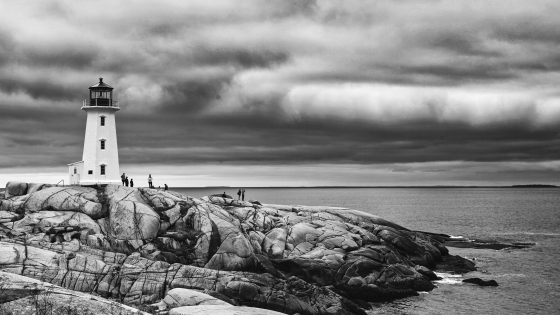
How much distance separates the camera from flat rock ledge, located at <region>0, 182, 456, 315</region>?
1346 inches

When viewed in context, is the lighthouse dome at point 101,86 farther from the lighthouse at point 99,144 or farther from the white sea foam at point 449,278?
the white sea foam at point 449,278

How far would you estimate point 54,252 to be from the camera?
116 ft

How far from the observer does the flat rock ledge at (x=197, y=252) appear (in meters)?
34.2

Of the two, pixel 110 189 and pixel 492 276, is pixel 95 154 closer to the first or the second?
pixel 110 189

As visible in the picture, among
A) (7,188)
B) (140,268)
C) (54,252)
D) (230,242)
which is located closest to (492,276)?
(230,242)

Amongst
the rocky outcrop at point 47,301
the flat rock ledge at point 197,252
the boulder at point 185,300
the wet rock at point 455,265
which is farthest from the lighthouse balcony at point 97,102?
the wet rock at point 455,265

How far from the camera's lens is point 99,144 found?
57.6m

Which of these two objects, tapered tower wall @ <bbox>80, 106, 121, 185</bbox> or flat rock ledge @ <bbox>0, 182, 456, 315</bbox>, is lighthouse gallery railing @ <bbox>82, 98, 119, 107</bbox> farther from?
flat rock ledge @ <bbox>0, 182, 456, 315</bbox>

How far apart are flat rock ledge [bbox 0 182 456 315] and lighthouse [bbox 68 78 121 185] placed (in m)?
6.87

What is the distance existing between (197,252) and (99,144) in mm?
19856

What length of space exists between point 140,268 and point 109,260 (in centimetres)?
283

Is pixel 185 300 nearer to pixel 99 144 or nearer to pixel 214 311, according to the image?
pixel 214 311

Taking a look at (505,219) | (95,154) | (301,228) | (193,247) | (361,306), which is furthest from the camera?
(505,219)

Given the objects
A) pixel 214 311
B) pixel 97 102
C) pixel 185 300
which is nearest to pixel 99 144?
pixel 97 102
